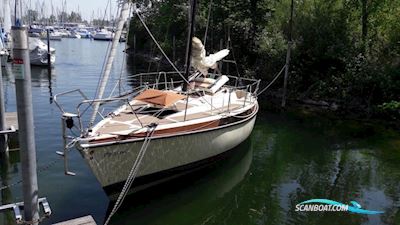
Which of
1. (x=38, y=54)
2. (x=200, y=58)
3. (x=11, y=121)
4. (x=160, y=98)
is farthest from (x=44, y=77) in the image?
(x=160, y=98)

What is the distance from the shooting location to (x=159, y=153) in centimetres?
1116

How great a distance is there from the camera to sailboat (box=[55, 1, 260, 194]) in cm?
1008

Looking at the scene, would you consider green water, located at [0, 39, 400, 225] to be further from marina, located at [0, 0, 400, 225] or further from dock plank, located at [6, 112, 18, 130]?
dock plank, located at [6, 112, 18, 130]

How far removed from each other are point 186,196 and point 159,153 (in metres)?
1.71

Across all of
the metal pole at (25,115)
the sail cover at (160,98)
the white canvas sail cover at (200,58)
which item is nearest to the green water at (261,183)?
the sail cover at (160,98)

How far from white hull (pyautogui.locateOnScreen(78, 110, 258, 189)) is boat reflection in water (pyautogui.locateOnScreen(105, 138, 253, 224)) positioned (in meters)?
0.71

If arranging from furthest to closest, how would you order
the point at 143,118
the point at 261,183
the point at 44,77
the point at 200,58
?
the point at 44,77, the point at 200,58, the point at 261,183, the point at 143,118

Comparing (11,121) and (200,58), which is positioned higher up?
(200,58)

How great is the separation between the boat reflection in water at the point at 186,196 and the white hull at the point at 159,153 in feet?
2.35

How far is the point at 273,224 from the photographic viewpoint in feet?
34.8

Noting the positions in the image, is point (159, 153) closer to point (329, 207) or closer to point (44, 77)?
point (329, 207)

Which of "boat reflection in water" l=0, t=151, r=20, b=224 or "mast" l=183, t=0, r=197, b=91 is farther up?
"mast" l=183, t=0, r=197, b=91

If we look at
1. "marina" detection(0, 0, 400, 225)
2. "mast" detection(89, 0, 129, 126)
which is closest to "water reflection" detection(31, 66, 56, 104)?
"marina" detection(0, 0, 400, 225)

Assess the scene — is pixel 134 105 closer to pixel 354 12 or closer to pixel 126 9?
pixel 126 9
